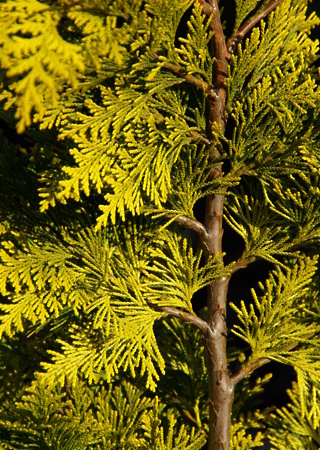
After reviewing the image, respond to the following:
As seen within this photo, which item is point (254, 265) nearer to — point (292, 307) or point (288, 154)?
point (292, 307)

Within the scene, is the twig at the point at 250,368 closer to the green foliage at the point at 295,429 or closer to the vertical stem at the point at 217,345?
the vertical stem at the point at 217,345

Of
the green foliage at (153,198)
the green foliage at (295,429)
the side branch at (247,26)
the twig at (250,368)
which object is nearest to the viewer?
the green foliage at (153,198)

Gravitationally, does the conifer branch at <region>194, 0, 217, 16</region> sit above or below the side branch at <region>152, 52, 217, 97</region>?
above

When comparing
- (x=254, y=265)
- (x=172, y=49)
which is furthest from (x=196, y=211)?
(x=172, y=49)

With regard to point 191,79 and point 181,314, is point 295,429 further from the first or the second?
point 191,79

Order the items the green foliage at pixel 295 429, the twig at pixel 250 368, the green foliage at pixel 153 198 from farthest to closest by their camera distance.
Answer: the green foliage at pixel 295 429, the twig at pixel 250 368, the green foliage at pixel 153 198

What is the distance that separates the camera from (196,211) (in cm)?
269

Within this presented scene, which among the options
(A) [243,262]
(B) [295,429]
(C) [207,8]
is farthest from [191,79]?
(B) [295,429]

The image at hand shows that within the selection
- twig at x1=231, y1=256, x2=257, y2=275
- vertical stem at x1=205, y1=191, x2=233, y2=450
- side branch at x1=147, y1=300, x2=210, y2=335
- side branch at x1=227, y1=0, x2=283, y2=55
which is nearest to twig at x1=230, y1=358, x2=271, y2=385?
vertical stem at x1=205, y1=191, x2=233, y2=450

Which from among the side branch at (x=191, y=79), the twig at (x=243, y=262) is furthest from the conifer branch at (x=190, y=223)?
the side branch at (x=191, y=79)

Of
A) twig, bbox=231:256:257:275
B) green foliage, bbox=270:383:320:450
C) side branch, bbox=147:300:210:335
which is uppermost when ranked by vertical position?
twig, bbox=231:256:257:275

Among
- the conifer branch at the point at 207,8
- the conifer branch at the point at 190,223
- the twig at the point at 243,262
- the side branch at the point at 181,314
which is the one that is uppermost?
the conifer branch at the point at 207,8

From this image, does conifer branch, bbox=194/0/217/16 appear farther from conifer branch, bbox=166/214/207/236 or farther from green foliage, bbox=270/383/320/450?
green foliage, bbox=270/383/320/450

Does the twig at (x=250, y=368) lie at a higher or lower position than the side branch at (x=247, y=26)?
lower
